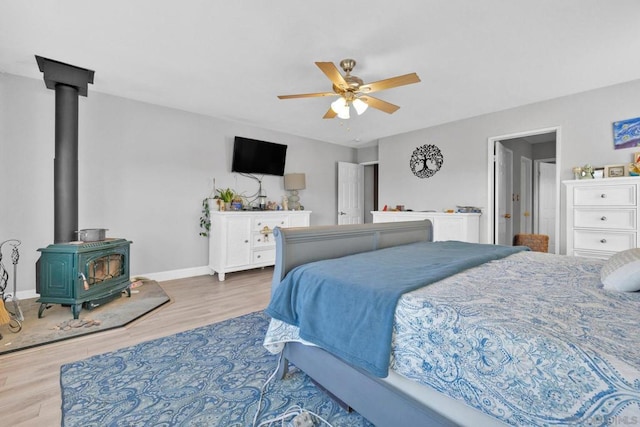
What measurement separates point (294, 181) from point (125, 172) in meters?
2.52

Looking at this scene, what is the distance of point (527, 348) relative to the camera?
0.89 m

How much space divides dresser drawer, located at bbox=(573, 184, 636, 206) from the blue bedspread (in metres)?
2.20

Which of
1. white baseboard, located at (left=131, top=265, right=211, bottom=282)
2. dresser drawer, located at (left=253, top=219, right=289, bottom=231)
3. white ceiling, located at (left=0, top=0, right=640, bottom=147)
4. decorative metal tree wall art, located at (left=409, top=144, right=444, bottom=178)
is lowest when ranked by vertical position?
white baseboard, located at (left=131, top=265, right=211, bottom=282)

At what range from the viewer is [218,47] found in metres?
2.61

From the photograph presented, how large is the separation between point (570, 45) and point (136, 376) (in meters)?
4.21

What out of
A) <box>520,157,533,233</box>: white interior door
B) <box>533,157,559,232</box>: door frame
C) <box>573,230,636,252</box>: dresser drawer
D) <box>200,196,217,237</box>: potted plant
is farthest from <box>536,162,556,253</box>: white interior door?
<box>200,196,217,237</box>: potted plant

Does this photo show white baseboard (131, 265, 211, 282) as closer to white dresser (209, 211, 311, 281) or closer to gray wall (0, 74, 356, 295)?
gray wall (0, 74, 356, 295)

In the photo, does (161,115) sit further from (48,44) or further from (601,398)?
(601,398)

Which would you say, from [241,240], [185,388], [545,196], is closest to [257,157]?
[241,240]

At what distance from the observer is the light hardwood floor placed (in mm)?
1572

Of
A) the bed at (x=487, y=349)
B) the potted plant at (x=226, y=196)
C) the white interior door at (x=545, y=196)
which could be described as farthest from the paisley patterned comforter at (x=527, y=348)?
the white interior door at (x=545, y=196)

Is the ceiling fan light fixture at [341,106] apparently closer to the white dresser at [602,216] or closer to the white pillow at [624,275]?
the white pillow at [624,275]

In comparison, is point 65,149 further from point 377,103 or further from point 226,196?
point 377,103

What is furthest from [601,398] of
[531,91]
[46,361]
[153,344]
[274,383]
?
[531,91]
